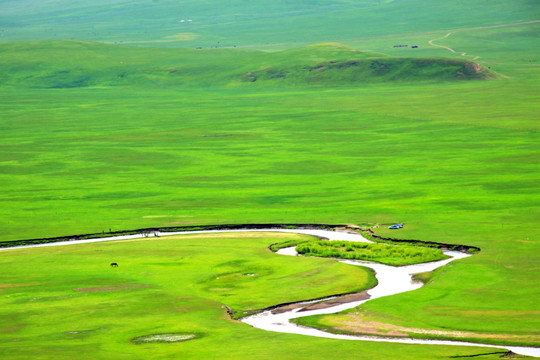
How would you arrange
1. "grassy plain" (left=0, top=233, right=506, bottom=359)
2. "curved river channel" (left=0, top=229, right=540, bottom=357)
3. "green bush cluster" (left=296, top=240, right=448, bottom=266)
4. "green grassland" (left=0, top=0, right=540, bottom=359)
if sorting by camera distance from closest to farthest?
1. "grassy plain" (left=0, top=233, right=506, bottom=359)
2. "curved river channel" (left=0, top=229, right=540, bottom=357)
3. "green grassland" (left=0, top=0, right=540, bottom=359)
4. "green bush cluster" (left=296, top=240, right=448, bottom=266)

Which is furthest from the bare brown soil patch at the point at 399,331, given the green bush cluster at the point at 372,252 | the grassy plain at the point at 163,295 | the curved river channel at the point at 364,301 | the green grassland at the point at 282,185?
the green bush cluster at the point at 372,252

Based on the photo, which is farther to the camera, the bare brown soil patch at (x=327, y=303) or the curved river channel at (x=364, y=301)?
the bare brown soil patch at (x=327, y=303)

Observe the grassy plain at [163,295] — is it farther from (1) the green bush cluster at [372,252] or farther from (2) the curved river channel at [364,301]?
(1) the green bush cluster at [372,252]

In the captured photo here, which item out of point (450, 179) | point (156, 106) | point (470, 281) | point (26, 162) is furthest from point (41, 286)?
point (156, 106)

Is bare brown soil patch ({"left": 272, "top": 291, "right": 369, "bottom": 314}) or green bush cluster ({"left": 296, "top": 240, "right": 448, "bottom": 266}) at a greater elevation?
bare brown soil patch ({"left": 272, "top": 291, "right": 369, "bottom": 314})

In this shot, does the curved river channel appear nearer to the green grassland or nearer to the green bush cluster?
the green bush cluster

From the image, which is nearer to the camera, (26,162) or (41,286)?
(41,286)

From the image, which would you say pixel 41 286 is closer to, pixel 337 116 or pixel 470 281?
pixel 470 281

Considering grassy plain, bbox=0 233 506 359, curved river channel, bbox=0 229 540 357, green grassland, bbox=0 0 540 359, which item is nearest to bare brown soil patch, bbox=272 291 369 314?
curved river channel, bbox=0 229 540 357
